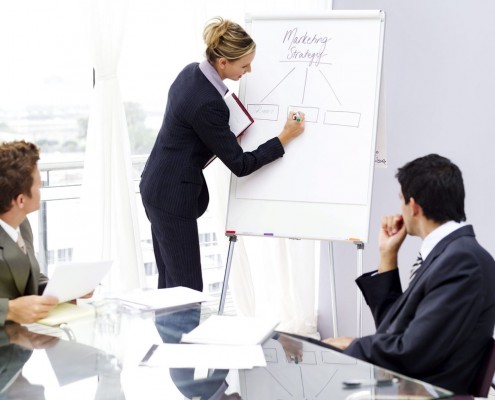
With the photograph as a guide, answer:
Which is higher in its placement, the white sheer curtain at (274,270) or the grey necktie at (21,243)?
the grey necktie at (21,243)

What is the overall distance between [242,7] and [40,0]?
1.03 m

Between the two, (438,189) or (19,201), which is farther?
(19,201)

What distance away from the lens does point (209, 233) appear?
4.80 metres

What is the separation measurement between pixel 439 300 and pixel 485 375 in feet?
0.86

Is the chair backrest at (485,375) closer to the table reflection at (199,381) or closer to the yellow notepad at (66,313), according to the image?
the table reflection at (199,381)

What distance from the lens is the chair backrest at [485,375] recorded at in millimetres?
2258

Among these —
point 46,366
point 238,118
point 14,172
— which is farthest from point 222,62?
point 46,366

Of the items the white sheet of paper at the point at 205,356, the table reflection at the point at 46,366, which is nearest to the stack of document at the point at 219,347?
the white sheet of paper at the point at 205,356

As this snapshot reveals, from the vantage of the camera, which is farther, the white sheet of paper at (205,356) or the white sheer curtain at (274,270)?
the white sheer curtain at (274,270)

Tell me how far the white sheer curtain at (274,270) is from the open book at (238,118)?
0.83m

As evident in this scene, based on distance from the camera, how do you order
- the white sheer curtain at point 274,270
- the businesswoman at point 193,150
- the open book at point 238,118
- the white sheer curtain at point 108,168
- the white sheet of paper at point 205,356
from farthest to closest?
the white sheer curtain at point 274,270 → the white sheer curtain at point 108,168 → the open book at point 238,118 → the businesswoman at point 193,150 → the white sheet of paper at point 205,356

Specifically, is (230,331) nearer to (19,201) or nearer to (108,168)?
(19,201)

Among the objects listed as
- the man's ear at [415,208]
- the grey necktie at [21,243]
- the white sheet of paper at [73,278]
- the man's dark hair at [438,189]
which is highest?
the man's dark hair at [438,189]

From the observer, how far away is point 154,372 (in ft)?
6.89
